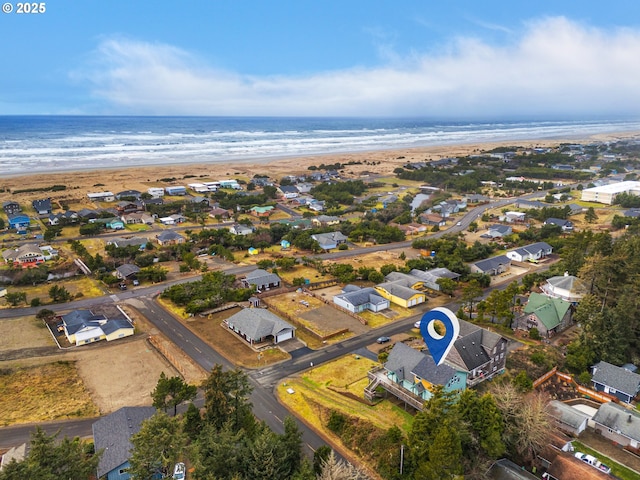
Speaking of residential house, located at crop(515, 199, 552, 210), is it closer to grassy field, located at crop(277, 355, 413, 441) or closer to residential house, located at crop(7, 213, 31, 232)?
grassy field, located at crop(277, 355, 413, 441)

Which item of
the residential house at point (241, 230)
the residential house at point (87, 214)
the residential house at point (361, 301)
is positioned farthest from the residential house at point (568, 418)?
the residential house at point (87, 214)

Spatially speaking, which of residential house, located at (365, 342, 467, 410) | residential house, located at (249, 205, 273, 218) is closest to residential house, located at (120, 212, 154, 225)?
residential house, located at (249, 205, 273, 218)

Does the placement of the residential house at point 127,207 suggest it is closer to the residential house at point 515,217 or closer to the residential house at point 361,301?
the residential house at point 361,301

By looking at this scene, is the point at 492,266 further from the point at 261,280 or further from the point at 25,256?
the point at 25,256

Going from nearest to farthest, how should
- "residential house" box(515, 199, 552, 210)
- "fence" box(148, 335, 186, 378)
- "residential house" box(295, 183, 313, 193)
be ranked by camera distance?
"fence" box(148, 335, 186, 378), "residential house" box(515, 199, 552, 210), "residential house" box(295, 183, 313, 193)

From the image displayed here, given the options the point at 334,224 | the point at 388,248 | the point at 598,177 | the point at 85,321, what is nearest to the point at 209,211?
the point at 334,224
